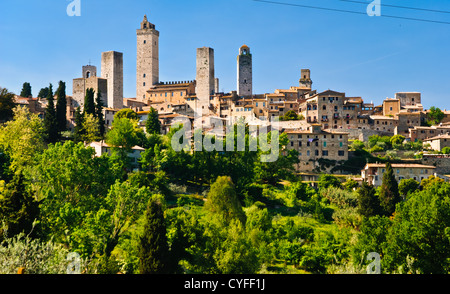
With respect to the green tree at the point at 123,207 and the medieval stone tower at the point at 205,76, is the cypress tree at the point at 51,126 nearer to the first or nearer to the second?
the green tree at the point at 123,207

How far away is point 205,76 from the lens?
102 meters

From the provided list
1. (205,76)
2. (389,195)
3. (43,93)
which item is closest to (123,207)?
(389,195)

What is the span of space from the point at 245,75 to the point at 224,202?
2659 inches

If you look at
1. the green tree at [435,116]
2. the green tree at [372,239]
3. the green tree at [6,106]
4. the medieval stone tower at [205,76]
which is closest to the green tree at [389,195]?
the green tree at [372,239]

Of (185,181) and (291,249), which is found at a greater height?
(185,181)

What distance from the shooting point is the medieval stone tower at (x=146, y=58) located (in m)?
106

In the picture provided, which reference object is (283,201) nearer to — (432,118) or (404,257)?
(404,257)

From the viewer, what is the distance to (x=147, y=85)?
106m

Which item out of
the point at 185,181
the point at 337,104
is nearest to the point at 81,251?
the point at 185,181

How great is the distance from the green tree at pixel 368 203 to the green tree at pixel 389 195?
0.99 meters

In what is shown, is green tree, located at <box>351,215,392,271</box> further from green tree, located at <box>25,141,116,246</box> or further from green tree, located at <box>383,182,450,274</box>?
green tree, located at <box>25,141,116,246</box>

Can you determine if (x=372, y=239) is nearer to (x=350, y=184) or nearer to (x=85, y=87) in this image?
(x=350, y=184)

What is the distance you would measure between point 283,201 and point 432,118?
48.0 metres

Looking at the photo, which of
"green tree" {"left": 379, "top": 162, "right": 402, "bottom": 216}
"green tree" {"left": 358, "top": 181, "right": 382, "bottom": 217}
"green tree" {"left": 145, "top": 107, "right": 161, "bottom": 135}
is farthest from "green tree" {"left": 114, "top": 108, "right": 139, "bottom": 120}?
"green tree" {"left": 358, "top": 181, "right": 382, "bottom": 217}
